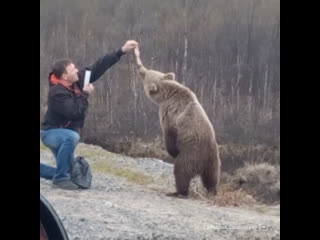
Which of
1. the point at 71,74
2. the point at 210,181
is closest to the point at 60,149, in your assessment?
the point at 71,74

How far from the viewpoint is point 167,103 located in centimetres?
518

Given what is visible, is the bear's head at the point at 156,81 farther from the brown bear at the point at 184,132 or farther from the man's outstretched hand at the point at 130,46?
the man's outstretched hand at the point at 130,46

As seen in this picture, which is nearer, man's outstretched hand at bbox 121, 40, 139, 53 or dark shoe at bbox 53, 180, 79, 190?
dark shoe at bbox 53, 180, 79, 190

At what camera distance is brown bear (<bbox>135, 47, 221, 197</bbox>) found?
512cm

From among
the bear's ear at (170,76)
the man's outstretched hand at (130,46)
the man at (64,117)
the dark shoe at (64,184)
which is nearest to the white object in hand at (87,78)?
the man at (64,117)

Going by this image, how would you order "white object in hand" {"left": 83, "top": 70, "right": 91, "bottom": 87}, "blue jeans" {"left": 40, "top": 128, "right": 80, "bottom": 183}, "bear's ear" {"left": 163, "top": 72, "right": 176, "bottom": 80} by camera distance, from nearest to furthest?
1. "blue jeans" {"left": 40, "top": 128, "right": 80, "bottom": 183}
2. "white object in hand" {"left": 83, "top": 70, "right": 91, "bottom": 87}
3. "bear's ear" {"left": 163, "top": 72, "right": 176, "bottom": 80}

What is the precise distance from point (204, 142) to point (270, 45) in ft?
2.62

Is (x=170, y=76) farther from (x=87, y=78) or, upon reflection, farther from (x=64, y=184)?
(x=64, y=184)

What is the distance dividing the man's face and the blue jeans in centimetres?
34

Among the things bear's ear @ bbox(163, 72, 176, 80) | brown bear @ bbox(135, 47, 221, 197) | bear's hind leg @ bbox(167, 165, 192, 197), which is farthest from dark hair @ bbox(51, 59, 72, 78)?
bear's hind leg @ bbox(167, 165, 192, 197)

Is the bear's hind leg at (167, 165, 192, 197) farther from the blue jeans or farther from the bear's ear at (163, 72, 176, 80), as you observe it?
the blue jeans

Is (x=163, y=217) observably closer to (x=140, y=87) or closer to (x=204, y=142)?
(x=204, y=142)
